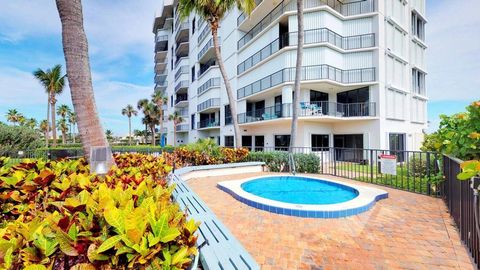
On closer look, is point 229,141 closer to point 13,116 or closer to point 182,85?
point 182,85

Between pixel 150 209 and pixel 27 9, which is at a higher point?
pixel 27 9

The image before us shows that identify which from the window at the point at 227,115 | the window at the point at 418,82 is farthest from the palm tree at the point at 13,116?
the window at the point at 418,82

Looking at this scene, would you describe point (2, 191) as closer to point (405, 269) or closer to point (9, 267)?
point (9, 267)

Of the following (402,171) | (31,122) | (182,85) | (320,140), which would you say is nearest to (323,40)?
(320,140)

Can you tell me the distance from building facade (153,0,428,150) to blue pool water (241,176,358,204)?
905cm

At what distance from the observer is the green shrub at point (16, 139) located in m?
15.8

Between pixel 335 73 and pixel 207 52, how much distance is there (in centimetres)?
1663

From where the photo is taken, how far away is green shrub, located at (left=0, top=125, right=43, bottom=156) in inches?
622

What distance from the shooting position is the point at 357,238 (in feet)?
13.1

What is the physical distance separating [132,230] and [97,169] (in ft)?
9.62

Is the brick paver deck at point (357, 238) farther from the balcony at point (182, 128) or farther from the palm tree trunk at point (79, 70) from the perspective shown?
the balcony at point (182, 128)

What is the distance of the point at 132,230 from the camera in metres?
1.44

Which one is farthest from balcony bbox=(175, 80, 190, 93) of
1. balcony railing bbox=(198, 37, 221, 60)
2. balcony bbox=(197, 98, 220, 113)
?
balcony bbox=(197, 98, 220, 113)

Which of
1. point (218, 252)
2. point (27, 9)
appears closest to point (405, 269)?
point (218, 252)
